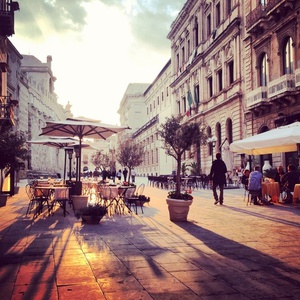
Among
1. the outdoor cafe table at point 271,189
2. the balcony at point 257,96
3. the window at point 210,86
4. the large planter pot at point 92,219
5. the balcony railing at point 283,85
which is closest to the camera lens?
the large planter pot at point 92,219

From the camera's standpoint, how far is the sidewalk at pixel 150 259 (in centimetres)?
353

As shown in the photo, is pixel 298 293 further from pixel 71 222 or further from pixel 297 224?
pixel 71 222

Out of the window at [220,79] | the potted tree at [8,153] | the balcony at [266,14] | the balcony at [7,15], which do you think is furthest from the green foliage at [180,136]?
the window at [220,79]

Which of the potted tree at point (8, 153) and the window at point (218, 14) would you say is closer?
the potted tree at point (8, 153)

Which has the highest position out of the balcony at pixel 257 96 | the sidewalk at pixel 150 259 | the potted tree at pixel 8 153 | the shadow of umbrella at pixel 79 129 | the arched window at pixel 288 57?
the arched window at pixel 288 57

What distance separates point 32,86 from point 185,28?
20.1 m

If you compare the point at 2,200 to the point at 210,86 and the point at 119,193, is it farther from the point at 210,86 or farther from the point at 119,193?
the point at 210,86

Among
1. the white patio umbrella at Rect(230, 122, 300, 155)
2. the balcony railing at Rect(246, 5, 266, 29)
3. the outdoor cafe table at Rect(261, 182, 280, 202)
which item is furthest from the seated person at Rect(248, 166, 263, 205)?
the balcony railing at Rect(246, 5, 266, 29)

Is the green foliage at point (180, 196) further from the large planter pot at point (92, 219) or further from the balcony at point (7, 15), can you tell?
the balcony at point (7, 15)

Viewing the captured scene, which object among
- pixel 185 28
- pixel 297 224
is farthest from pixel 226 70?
pixel 297 224

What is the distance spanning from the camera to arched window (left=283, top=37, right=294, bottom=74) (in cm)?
1830

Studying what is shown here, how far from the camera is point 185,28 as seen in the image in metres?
35.6

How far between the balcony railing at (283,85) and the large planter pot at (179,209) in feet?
37.4

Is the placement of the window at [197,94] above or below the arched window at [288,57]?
above
